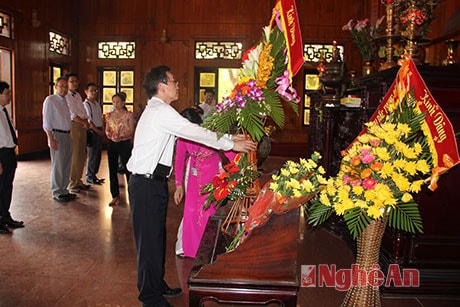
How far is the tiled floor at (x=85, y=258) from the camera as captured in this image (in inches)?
105

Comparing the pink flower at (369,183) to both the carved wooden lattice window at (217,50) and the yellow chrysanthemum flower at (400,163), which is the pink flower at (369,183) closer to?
the yellow chrysanthemum flower at (400,163)

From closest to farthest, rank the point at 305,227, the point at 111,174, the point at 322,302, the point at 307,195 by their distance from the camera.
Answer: the point at 307,195, the point at 322,302, the point at 305,227, the point at 111,174

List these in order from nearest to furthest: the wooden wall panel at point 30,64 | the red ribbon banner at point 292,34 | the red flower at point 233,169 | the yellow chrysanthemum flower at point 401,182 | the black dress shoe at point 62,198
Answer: the yellow chrysanthemum flower at point 401,182 → the red ribbon banner at point 292,34 → the red flower at point 233,169 → the black dress shoe at point 62,198 → the wooden wall panel at point 30,64

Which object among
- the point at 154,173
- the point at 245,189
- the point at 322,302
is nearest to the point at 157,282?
the point at 154,173

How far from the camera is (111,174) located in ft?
16.5

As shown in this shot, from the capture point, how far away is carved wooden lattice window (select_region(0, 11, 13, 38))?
776 centimetres

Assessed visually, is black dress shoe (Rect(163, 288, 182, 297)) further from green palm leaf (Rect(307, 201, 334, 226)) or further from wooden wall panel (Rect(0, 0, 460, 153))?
wooden wall panel (Rect(0, 0, 460, 153))

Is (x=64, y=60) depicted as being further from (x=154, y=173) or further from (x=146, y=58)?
(x=154, y=173)

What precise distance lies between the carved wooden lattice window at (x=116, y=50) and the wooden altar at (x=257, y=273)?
9.99 meters

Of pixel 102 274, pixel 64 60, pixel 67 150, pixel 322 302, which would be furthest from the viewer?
pixel 64 60

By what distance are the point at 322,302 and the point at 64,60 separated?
31.1ft

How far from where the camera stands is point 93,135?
634 cm

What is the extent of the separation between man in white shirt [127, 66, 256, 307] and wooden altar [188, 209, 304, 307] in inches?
32.0

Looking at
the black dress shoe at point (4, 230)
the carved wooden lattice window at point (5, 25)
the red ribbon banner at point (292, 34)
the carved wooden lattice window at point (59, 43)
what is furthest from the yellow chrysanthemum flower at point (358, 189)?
the carved wooden lattice window at point (59, 43)
